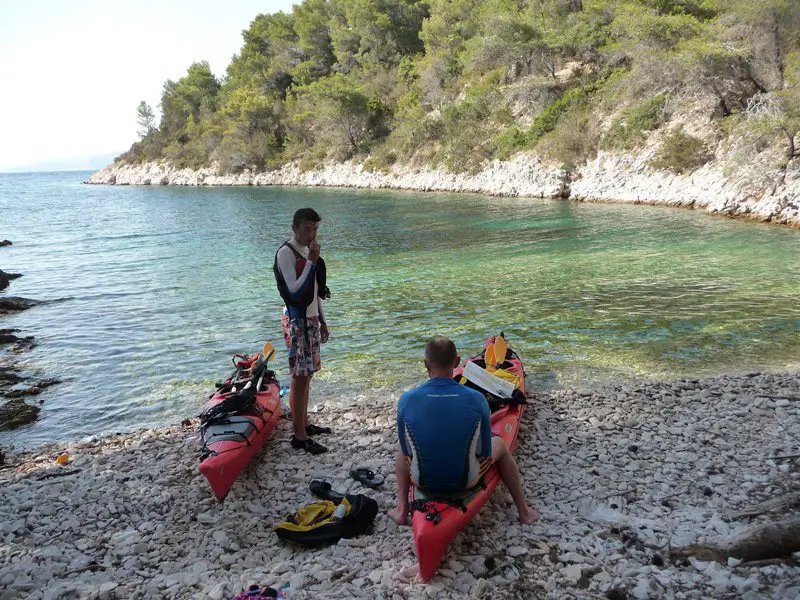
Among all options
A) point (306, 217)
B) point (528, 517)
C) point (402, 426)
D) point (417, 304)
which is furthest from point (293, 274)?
point (417, 304)

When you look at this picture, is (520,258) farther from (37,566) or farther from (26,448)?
(37,566)

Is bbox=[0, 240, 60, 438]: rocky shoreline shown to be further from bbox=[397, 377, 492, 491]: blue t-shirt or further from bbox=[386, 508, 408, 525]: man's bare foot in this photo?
bbox=[397, 377, 492, 491]: blue t-shirt

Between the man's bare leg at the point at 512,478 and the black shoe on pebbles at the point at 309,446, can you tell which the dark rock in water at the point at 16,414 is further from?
the man's bare leg at the point at 512,478

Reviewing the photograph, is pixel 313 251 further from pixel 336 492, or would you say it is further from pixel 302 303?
pixel 336 492

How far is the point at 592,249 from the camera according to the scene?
58.4 ft

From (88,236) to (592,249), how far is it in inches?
993

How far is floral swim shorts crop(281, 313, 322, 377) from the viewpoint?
5.78 metres

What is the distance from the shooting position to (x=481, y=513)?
15.3 feet

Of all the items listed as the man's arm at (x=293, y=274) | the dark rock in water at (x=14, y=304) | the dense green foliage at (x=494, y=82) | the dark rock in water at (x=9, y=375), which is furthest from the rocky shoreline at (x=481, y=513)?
the dense green foliage at (x=494, y=82)

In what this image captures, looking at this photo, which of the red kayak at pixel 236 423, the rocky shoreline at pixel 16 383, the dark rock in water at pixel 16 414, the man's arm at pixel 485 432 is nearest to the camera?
the man's arm at pixel 485 432

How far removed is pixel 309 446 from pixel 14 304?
12800mm

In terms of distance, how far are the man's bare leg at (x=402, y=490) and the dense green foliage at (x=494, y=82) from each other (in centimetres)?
2232

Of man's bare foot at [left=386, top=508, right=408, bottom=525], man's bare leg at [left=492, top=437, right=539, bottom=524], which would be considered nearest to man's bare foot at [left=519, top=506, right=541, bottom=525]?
man's bare leg at [left=492, top=437, right=539, bottom=524]

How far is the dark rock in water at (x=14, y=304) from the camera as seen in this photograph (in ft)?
47.5
